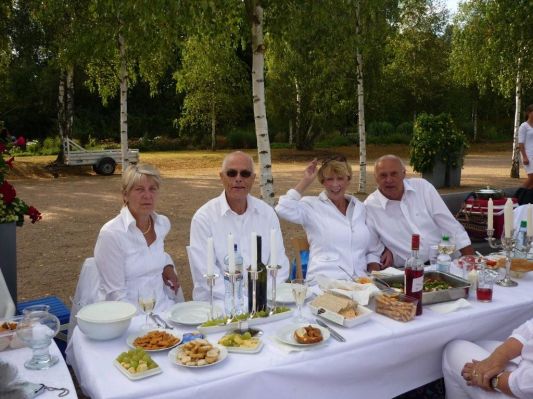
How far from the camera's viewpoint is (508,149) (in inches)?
1107

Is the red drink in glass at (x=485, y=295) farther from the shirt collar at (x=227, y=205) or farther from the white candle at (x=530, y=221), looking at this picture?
the shirt collar at (x=227, y=205)

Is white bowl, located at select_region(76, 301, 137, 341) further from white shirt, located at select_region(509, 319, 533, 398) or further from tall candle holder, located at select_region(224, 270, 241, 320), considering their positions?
white shirt, located at select_region(509, 319, 533, 398)

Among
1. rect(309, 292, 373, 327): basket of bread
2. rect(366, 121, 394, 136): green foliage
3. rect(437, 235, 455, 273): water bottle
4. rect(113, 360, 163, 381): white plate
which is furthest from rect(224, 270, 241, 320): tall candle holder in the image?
rect(366, 121, 394, 136): green foliage

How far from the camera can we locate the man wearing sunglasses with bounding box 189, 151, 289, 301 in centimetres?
330

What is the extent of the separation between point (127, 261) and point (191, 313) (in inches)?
31.4

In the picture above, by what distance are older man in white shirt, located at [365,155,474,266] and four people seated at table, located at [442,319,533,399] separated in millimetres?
1638

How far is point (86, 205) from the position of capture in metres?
11.2

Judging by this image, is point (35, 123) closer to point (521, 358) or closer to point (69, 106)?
point (69, 106)

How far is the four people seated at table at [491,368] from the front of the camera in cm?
213

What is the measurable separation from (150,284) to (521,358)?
2.09 metres

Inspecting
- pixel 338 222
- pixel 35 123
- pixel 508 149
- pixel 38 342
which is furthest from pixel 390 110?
pixel 38 342

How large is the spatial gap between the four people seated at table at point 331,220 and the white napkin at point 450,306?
1.08 m

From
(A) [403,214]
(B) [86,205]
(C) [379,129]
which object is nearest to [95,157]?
(B) [86,205]

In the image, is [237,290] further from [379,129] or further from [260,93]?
[379,129]
